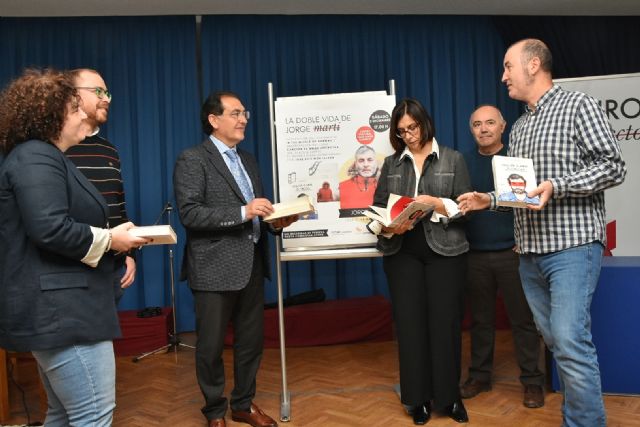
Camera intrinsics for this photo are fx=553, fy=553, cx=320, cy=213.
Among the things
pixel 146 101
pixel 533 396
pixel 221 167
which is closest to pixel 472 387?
pixel 533 396

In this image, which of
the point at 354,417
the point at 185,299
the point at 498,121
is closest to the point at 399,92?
the point at 498,121

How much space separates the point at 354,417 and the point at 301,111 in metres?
1.74

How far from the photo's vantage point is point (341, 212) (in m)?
3.22

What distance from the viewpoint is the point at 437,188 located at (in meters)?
2.85

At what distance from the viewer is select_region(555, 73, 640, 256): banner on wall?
15.3 feet

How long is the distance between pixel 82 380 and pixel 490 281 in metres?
2.39

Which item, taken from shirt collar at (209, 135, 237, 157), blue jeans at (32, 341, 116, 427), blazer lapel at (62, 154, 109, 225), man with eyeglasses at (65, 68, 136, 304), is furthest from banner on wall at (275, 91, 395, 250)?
blue jeans at (32, 341, 116, 427)

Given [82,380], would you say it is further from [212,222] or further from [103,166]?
[103,166]

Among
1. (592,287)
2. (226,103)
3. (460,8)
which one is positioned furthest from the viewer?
(460,8)

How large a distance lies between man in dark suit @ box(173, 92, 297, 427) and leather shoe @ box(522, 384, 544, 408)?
4.58ft

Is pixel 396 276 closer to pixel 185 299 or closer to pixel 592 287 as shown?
pixel 592 287

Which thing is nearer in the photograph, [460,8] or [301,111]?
[301,111]

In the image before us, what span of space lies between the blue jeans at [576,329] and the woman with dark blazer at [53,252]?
1.61 metres

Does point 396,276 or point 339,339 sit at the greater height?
point 396,276
